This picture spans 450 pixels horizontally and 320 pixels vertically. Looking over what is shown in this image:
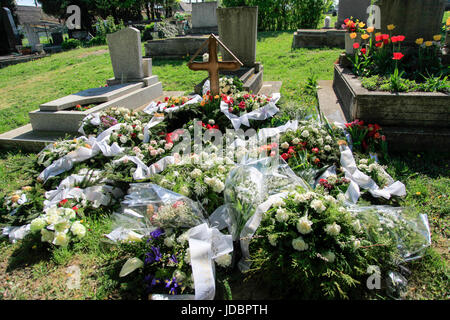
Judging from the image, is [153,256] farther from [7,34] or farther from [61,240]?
[7,34]

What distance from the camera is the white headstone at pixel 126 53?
20.0 ft

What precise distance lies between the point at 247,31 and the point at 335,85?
7.02 feet

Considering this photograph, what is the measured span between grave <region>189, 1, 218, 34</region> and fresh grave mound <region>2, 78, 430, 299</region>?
14226 mm

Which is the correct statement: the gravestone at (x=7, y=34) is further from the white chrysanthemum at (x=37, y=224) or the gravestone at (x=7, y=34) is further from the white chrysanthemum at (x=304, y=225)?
the white chrysanthemum at (x=304, y=225)

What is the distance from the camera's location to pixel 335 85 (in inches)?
234

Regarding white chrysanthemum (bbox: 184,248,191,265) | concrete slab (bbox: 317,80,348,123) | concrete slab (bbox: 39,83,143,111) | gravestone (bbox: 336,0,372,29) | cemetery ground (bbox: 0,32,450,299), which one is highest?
gravestone (bbox: 336,0,372,29)

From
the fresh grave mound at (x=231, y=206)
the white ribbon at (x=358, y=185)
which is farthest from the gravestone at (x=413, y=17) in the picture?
the white ribbon at (x=358, y=185)

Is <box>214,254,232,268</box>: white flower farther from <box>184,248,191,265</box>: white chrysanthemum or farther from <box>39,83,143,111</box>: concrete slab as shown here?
<box>39,83,143,111</box>: concrete slab

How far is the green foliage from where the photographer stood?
15786 mm

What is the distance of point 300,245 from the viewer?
203cm

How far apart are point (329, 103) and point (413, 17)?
80.9 inches

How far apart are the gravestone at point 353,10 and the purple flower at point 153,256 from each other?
479 inches

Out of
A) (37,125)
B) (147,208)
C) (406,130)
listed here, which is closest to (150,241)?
(147,208)

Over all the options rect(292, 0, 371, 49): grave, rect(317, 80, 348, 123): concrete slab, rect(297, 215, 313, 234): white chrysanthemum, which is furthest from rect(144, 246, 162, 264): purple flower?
rect(292, 0, 371, 49): grave
